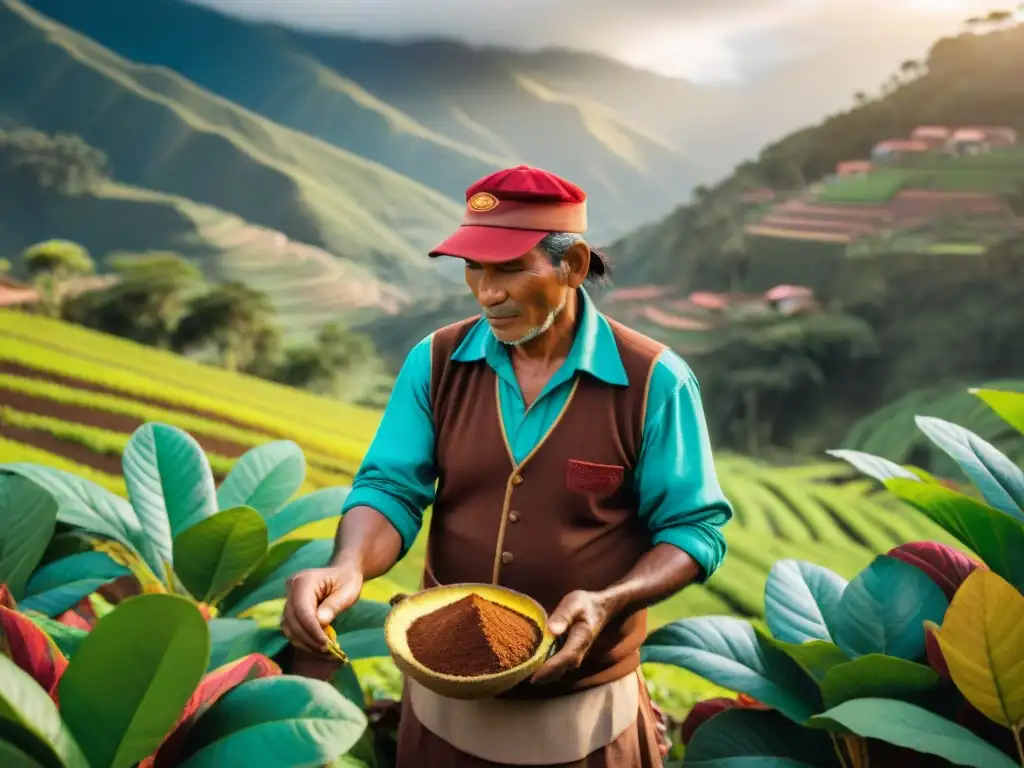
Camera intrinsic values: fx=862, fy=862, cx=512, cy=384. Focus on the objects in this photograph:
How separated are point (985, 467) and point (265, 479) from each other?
122 centimetres

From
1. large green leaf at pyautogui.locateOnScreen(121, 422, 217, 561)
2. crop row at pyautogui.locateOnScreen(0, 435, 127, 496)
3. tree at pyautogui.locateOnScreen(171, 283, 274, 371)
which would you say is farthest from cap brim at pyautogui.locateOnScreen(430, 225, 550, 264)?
tree at pyautogui.locateOnScreen(171, 283, 274, 371)

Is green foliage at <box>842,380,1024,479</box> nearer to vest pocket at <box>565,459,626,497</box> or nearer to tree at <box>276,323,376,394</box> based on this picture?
tree at <box>276,323,376,394</box>

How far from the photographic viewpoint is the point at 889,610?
129cm

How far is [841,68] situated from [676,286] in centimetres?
116

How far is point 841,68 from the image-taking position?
372 centimetres

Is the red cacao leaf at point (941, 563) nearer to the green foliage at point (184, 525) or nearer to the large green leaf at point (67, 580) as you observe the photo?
the green foliage at point (184, 525)

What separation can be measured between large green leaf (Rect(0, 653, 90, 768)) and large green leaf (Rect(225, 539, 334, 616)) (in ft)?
1.75

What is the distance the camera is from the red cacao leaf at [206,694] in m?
0.94

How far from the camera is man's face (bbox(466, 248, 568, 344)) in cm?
103

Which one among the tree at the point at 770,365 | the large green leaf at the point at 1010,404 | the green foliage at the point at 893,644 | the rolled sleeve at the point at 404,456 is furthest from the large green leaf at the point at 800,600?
the tree at the point at 770,365

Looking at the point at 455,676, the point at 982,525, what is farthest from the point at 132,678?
the point at 982,525

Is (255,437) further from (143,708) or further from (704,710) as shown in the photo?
(143,708)

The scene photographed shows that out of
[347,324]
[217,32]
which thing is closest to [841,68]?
[347,324]

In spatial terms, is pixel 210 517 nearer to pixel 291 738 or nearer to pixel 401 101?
pixel 291 738
